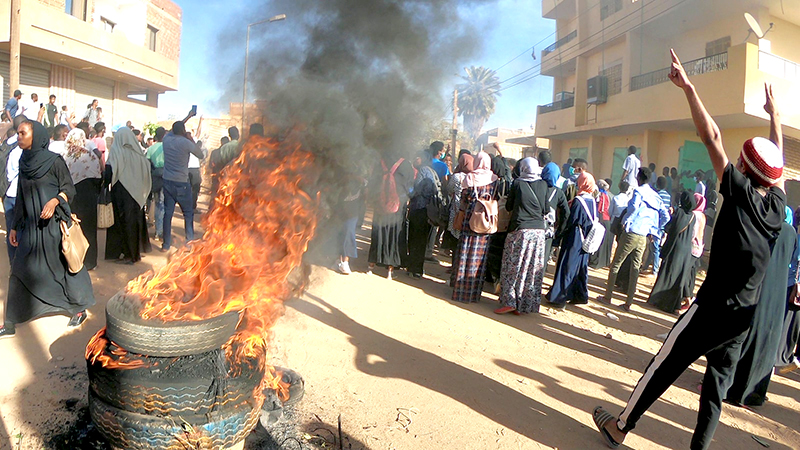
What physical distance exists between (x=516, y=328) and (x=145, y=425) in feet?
13.8

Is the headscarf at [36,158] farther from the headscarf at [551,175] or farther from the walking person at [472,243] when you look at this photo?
the headscarf at [551,175]

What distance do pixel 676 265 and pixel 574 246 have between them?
5.48ft

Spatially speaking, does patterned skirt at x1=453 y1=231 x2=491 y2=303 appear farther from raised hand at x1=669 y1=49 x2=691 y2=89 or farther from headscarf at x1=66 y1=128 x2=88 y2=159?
headscarf at x1=66 y1=128 x2=88 y2=159

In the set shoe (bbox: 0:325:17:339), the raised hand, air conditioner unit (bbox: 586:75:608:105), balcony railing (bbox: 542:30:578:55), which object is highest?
balcony railing (bbox: 542:30:578:55)

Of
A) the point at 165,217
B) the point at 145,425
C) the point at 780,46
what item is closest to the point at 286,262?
the point at 145,425

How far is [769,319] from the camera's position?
3.81 m

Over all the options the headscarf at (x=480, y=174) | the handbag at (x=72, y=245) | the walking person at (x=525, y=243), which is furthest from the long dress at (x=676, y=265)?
the handbag at (x=72, y=245)

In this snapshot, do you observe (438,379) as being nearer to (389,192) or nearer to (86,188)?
(389,192)

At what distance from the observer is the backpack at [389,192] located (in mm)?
6906

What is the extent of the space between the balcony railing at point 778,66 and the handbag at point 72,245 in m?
16.5

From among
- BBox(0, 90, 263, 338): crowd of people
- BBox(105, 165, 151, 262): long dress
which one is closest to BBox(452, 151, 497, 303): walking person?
BBox(0, 90, 263, 338): crowd of people

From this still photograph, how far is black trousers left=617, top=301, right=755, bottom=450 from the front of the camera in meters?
3.01

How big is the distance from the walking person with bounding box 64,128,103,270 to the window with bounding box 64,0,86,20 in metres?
20.1

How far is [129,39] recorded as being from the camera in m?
24.4
